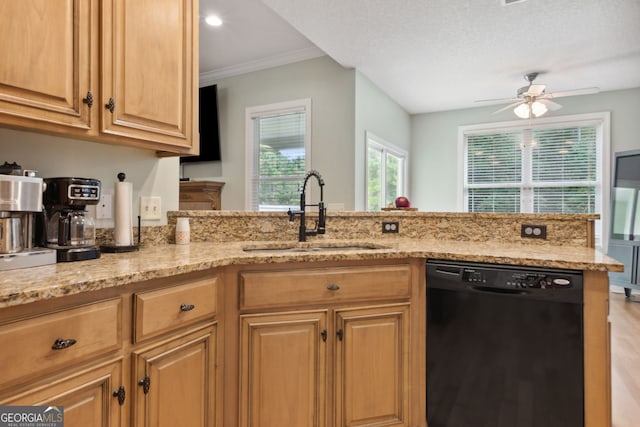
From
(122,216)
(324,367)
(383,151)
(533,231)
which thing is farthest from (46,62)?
(383,151)

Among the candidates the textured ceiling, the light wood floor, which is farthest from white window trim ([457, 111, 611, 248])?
the light wood floor

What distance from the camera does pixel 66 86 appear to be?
123cm

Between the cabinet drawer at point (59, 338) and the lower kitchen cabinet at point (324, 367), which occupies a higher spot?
the cabinet drawer at point (59, 338)

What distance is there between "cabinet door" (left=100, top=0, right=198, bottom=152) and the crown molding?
7.82 feet

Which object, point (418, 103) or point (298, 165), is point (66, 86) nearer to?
point (298, 165)

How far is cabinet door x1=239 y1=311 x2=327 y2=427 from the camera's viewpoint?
147cm

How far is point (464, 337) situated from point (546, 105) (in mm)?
3574

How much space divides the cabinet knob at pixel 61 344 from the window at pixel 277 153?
3.19 m

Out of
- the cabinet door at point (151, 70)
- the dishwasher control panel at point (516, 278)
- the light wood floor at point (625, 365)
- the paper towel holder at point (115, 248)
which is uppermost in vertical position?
the cabinet door at point (151, 70)

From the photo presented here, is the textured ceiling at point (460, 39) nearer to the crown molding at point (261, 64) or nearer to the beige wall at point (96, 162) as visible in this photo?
the crown molding at point (261, 64)

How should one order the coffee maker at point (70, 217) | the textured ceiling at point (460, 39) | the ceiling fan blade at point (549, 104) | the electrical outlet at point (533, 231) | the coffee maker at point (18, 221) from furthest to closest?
the ceiling fan blade at point (549, 104), the textured ceiling at point (460, 39), the electrical outlet at point (533, 231), the coffee maker at point (70, 217), the coffee maker at point (18, 221)

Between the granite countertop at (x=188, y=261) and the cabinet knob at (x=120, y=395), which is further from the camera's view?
the cabinet knob at (x=120, y=395)

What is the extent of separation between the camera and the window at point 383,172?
4.47 m

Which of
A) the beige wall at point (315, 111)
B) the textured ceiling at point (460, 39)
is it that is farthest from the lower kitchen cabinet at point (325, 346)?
the beige wall at point (315, 111)
